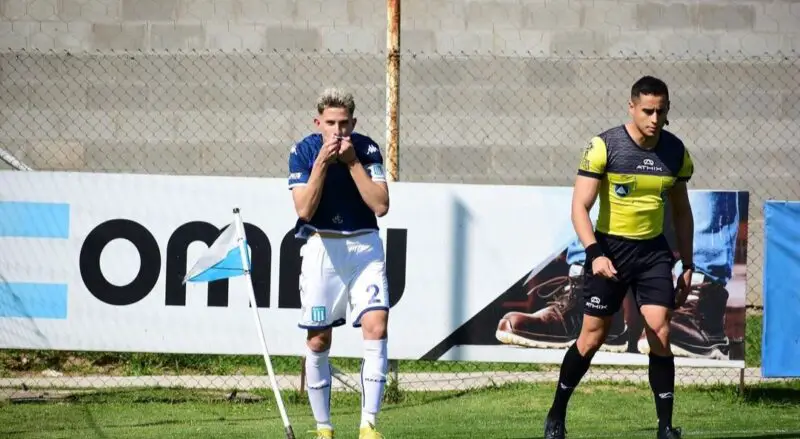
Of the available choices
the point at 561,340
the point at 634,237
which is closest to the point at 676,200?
the point at 634,237

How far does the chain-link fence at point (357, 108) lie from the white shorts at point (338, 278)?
6.29 m

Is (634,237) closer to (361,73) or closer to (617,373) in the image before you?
(617,373)

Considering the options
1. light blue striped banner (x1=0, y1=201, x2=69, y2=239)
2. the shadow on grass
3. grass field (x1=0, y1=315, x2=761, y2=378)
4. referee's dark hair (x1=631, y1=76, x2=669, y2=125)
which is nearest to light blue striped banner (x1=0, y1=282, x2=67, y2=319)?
light blue striped banner (x1=0, y1=201, x2=69, y2=239)

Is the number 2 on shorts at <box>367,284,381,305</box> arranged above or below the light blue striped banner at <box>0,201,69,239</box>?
below

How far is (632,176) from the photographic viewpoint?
6.72m

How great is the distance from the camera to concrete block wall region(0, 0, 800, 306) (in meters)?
12.8

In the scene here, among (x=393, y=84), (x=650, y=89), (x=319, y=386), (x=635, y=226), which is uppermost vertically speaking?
(x=393, y=84)

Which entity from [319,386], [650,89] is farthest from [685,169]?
[319,386]

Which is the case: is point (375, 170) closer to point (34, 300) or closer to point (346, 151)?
point (346, 151)

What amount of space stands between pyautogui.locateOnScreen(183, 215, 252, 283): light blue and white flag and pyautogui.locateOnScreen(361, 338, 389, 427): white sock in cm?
120

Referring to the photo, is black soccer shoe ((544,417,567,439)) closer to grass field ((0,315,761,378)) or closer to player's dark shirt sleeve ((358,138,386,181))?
player's dark shirt sleeve ((358,138,386,181))

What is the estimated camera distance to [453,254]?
30.8ft

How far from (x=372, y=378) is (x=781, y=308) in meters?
4.20

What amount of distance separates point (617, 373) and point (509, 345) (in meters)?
1.73
